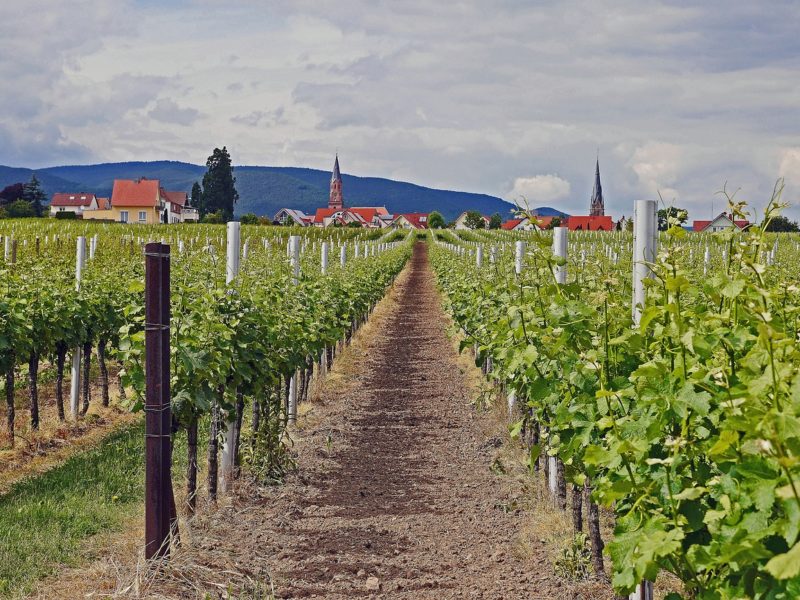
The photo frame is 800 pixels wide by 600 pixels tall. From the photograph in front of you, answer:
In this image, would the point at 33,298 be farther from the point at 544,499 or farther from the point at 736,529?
the point at 736,529

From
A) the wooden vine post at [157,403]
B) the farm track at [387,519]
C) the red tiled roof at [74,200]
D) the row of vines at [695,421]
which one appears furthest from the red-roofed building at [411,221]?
the row of vines at [695,421]

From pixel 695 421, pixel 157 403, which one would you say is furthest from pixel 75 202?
pixel 695 421

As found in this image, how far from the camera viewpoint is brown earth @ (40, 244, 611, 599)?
474cm

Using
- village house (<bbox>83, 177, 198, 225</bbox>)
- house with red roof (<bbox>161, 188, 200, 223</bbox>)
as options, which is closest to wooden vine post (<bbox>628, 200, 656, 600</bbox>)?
village house (<bbox>83, 177, 198, 225</bbox>)

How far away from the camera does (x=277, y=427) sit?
7.13 meters

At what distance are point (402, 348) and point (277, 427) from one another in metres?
8.50

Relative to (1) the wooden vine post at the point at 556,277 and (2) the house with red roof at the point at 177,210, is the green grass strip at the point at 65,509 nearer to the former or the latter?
(1) the wooden vine post at the point at 556,277

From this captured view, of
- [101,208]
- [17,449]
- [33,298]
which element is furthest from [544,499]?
[101,208]

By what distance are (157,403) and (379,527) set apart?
197cm

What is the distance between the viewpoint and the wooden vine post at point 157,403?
455 cm

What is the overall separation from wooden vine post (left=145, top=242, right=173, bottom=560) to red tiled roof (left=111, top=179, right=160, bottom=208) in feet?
336

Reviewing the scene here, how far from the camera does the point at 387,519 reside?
19.9 ft

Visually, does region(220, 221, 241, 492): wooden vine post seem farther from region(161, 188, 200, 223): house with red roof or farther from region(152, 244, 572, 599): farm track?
region(161, 188, 200, 223): house with red roof

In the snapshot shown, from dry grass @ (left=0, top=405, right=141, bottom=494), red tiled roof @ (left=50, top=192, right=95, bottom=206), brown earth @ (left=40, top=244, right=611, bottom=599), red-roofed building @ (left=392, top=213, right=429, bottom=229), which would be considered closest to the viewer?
brown earth @ (left=40, top=244, right=611, bottom=599)
